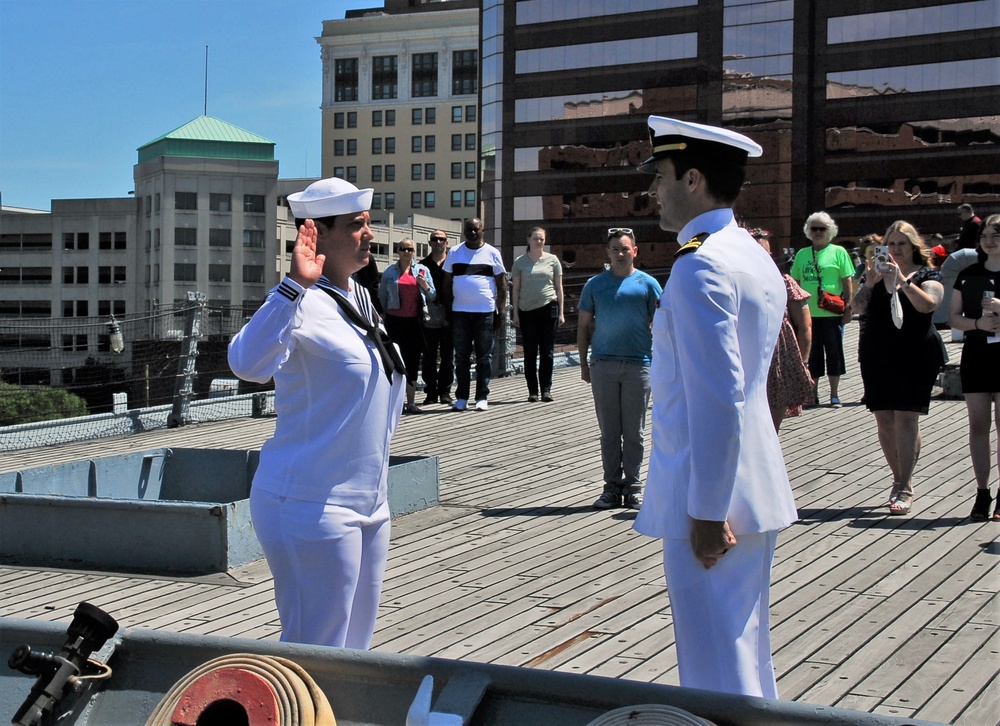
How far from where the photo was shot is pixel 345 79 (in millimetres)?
159375

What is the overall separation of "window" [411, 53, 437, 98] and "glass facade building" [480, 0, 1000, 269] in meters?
67.1

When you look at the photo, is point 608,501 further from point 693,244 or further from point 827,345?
point 693,244

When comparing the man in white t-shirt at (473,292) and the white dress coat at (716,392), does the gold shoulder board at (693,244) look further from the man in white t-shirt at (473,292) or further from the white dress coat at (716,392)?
the man in white t-shirt at (473,292)

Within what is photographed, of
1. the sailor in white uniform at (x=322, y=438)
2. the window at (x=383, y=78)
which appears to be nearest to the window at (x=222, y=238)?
the window at (x=383, y=78)

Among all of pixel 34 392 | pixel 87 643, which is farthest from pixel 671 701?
pixel 34 392

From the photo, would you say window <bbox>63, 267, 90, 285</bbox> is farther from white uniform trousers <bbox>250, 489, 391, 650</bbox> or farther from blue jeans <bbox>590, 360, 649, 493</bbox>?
white uniform trousers <bbox>250, 489, 391, 650</bbox>

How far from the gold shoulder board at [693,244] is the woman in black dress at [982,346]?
528 centimetres

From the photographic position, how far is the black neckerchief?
388 cm

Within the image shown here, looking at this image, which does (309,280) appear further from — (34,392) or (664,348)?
(34,392)

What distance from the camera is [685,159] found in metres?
3.31

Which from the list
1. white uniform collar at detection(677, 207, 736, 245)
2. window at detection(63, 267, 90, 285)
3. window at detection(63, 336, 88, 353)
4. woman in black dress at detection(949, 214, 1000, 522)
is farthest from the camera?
window at detection(63, 267, 90, 285)

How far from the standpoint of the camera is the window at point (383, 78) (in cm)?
15600

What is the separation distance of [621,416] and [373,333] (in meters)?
5.19

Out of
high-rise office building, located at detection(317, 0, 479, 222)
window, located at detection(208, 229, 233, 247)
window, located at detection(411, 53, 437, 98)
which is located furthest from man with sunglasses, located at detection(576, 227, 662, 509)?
window, located at detection(411, 53, 437, 98)
